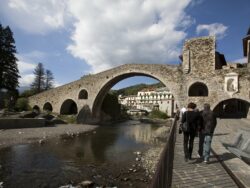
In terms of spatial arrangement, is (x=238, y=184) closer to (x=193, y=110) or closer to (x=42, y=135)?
(x=193, y=110)

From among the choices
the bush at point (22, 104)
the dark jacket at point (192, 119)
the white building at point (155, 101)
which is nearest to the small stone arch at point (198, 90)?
the dark jacket at point (192, 119)

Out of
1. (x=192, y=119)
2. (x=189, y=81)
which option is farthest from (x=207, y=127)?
(x=189, y=81)

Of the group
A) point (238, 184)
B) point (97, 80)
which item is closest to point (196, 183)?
point (238, 184)

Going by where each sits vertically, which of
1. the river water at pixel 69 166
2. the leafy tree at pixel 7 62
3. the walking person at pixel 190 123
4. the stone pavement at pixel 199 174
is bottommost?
the river water at pixel 69 166

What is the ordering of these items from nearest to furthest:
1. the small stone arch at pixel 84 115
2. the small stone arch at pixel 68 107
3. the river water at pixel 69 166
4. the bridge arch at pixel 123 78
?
the river water at pixel 69 166
the bridge arch at pixel 123 78
the small stone arch at pixel 84 115
the small stone arch at pixel 68 107

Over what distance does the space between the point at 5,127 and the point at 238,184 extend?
18890 mm

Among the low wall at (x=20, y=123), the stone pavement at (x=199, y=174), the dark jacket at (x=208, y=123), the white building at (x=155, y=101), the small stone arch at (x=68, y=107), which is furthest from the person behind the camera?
the white building at (x=155, y=101)

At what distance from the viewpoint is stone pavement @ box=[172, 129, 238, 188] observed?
4352mm

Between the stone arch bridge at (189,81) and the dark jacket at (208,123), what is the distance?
15.0 meters

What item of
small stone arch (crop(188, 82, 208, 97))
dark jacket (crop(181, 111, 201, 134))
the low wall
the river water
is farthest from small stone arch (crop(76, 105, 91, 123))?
dark jacket (crop(181, 111, 201, 134))

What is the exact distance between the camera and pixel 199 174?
488 cm

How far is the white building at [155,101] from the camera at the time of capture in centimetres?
5014

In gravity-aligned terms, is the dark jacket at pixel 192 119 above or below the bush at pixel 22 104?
below

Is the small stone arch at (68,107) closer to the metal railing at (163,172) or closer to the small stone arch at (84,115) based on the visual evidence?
the small stone arch at (84,115)
